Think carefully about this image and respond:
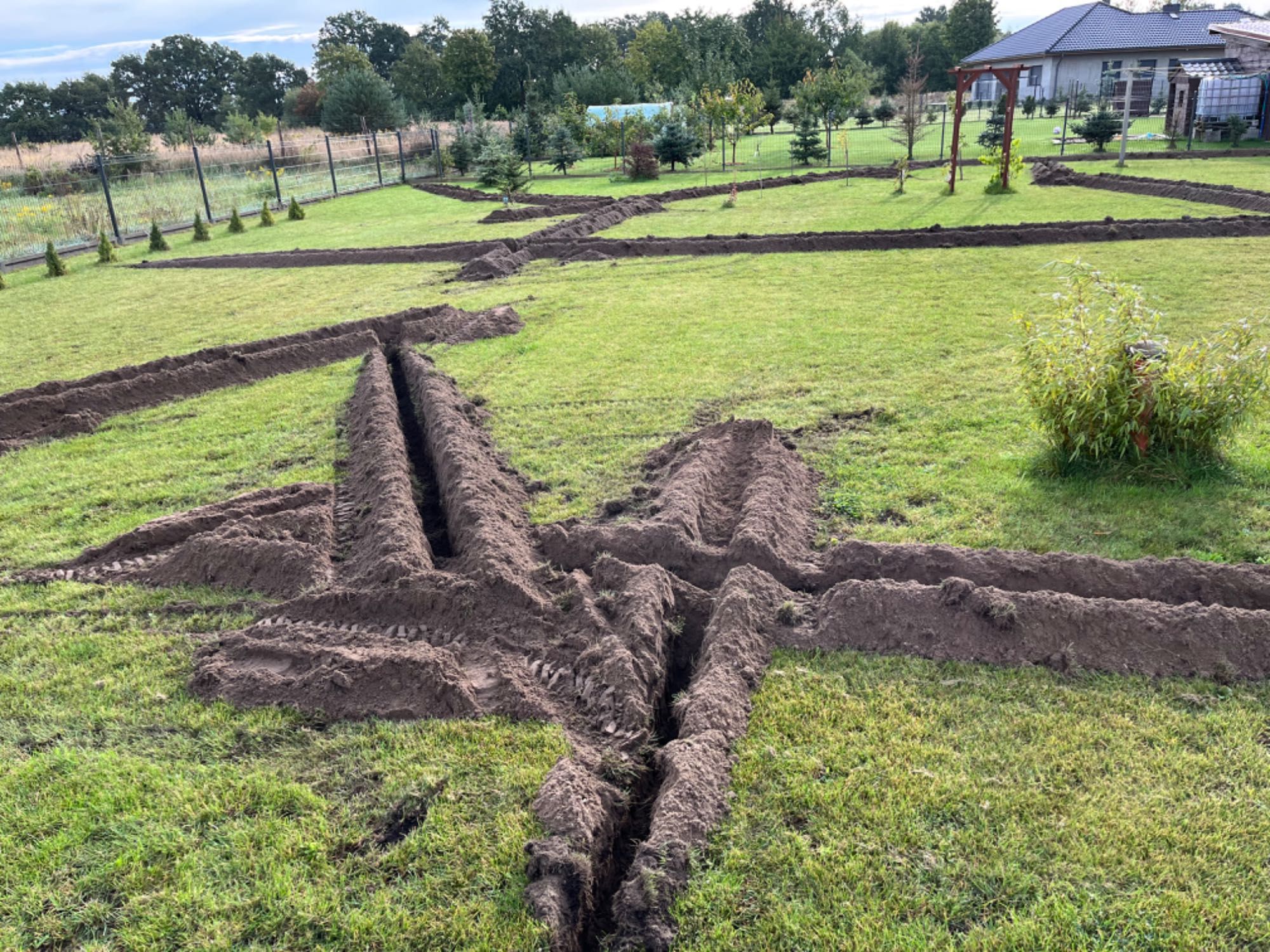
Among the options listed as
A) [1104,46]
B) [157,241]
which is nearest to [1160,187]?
[157,241]

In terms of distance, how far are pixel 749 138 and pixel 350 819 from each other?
158ft

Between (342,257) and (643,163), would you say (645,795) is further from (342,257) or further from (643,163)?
(643,163)

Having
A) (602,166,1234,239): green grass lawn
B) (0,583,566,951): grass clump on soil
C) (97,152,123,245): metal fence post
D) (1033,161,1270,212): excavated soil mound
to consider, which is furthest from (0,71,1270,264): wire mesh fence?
(0,583,566,951): grass clump on soil

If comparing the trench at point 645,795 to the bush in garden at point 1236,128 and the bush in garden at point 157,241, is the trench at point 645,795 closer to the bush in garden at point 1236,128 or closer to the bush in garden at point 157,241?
the bush in garden at point 157,241

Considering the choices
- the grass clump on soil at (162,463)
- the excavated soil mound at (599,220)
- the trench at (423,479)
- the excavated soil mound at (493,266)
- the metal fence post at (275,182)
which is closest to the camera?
the trench at (423,479)

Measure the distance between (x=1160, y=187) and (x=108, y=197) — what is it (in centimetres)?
2613

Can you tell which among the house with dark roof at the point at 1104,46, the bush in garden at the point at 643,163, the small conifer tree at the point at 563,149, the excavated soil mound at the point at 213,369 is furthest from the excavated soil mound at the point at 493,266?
the house with dark roof at the point at 1104,46

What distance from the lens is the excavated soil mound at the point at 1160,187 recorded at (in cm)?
1547

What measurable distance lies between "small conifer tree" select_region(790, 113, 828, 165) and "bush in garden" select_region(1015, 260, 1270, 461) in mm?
26828

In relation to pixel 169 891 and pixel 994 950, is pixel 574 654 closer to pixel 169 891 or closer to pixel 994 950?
pixel 169 891

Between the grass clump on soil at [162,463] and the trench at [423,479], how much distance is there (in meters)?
0.60

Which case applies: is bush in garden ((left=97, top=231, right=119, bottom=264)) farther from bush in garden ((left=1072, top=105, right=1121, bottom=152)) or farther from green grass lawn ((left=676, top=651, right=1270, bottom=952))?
bush in garden ((left=1072, top=105, right=1121, bottom=152))

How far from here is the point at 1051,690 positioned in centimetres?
358

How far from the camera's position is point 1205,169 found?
20.7 meters
